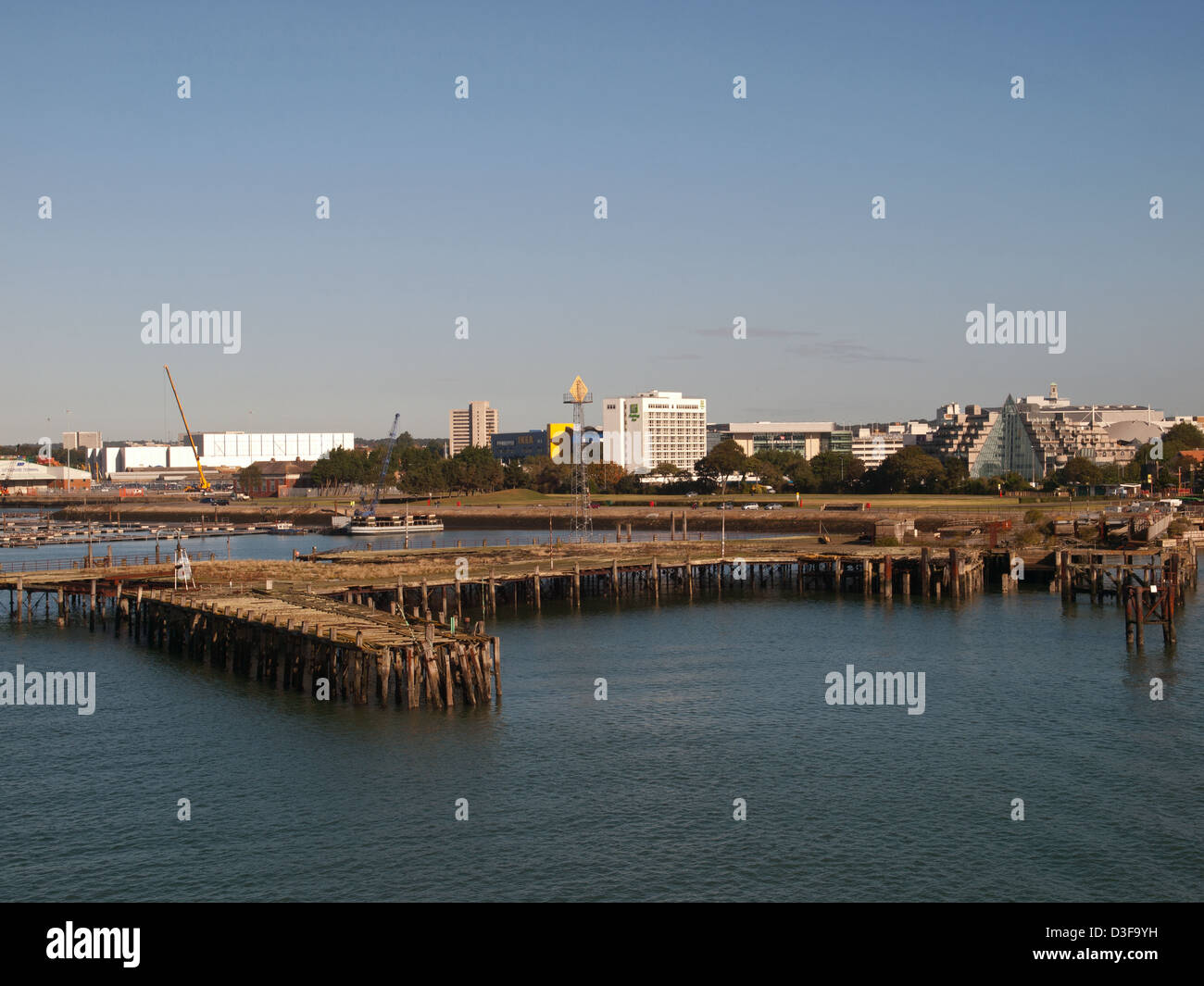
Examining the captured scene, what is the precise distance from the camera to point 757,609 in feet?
234

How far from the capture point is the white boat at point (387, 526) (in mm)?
150250

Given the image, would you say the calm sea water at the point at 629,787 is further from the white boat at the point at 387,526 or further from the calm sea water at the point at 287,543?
the white boat at the point at 387,526

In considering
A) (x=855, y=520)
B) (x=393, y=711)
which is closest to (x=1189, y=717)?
(x=393, y=711)

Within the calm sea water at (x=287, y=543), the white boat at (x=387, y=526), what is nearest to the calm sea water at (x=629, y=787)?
the calm sea water at (x=287, y=543)

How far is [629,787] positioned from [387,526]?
12294 centimetres

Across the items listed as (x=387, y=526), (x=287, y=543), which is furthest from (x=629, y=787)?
(x=387, y=526)

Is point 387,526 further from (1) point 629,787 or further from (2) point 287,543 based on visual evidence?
(1) point 629,787

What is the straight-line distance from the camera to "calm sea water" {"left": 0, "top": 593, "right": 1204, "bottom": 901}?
2652cm

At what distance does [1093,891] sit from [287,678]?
102 feet

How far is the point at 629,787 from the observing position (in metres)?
32.7

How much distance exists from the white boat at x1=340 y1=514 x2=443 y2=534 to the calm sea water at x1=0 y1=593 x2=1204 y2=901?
9832 cm

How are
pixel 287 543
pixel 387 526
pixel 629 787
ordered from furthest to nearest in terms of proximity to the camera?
1. pixel 387 526
2. pixel 287 543
3. pixel 629 787

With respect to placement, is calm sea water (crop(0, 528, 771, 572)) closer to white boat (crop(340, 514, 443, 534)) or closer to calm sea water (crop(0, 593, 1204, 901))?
white boat (crop(340, 514, 443, 534))
